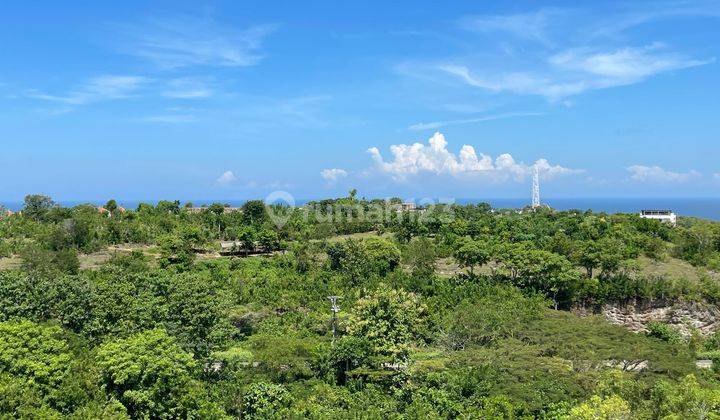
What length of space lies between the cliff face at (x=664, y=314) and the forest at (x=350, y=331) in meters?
0.38

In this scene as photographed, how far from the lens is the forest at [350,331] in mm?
15258

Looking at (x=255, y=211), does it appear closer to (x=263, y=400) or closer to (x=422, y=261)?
(x=422, y=261)

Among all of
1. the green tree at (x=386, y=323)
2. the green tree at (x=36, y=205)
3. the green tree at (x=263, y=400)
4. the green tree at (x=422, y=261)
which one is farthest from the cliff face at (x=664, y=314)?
the green tree at (x=36, y=205)

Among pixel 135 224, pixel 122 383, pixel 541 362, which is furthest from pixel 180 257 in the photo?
pixel 541 362

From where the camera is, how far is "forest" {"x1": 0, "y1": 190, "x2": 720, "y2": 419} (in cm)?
1526

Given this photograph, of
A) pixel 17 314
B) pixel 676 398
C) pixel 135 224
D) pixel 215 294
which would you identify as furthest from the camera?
pixel 135 224

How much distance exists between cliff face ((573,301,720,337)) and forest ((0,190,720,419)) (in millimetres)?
383

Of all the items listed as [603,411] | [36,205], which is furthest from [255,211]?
[603,411]

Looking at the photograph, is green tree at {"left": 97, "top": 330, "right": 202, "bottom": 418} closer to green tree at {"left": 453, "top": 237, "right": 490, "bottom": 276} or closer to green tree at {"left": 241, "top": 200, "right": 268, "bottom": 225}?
green tree at {"left": 453, "top": 237, "right": 490, "bottom": 276}

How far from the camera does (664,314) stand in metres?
31.9

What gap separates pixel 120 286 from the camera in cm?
2266

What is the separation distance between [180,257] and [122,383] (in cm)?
2272

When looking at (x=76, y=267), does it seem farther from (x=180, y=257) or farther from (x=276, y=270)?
(x=276, y=270)

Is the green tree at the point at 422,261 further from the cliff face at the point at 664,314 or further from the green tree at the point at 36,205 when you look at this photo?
the green tree at the point at 36,205
